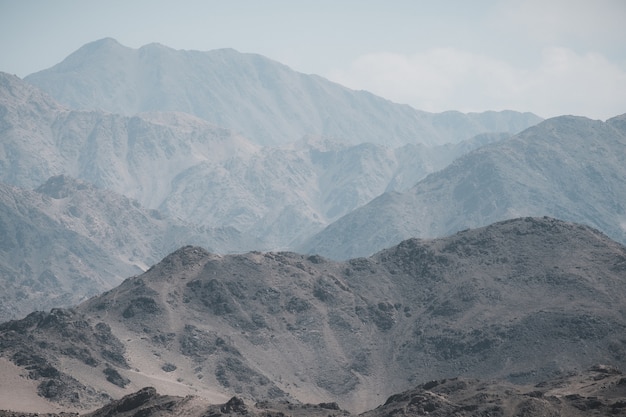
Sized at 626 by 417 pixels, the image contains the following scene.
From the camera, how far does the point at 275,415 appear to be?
574ft

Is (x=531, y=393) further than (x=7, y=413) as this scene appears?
Yes

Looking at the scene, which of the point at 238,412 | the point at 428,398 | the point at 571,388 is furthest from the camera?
the point at 571,388

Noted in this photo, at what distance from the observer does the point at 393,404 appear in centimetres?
19400

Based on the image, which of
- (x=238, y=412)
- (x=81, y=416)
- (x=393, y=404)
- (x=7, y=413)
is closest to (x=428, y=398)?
(x=393, y=404)

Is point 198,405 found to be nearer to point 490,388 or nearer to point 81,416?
point 81,416

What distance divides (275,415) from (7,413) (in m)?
48.3

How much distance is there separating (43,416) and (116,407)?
1296 centimetres

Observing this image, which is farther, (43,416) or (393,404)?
(393,404)

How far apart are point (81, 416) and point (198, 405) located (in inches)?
950

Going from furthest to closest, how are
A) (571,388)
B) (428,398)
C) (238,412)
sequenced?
(571,388), (428,398), (238,412)

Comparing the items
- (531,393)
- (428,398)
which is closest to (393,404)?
(428,398)

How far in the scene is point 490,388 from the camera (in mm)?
199250

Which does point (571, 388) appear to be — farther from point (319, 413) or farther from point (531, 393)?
point (319, 413)

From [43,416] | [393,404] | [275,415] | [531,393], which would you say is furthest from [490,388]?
[43,416]
